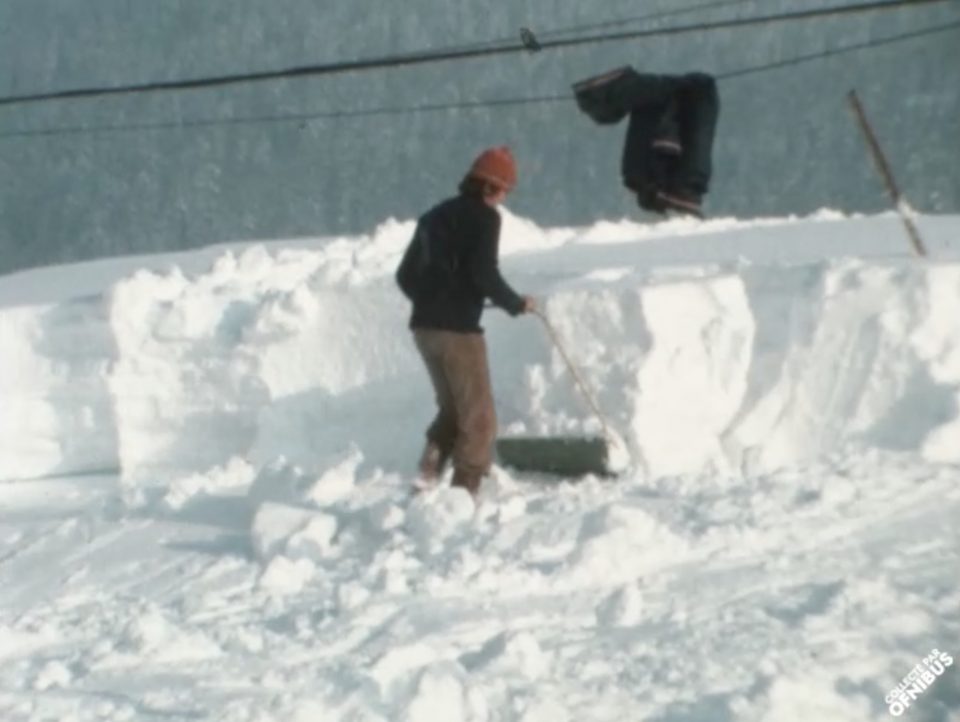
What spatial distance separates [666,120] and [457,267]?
13.9ft

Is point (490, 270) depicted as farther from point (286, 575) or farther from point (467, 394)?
point (286, 575)

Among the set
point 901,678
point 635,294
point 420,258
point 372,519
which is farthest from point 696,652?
point 635,294

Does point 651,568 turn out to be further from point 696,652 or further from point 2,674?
point 2,674

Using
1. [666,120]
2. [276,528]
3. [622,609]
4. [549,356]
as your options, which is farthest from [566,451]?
[666,120]

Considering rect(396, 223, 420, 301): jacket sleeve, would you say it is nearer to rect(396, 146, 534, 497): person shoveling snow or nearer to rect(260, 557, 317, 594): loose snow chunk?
rect(396, 146, 534, 497): person shoveling snow

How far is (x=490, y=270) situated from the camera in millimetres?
9711

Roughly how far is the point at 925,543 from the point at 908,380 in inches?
83.0

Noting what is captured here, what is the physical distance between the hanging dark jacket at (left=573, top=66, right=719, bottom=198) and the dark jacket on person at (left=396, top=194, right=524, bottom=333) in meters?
4.12

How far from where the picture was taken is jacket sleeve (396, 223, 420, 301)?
389 inches

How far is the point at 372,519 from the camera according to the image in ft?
31.0

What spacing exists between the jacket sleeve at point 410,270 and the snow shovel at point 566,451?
0.60 metres

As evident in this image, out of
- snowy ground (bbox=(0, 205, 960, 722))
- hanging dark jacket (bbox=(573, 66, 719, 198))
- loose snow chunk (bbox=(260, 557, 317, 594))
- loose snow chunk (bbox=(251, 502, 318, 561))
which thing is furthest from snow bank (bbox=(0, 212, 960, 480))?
loose snow chunk (bbox=(260, 557, 317, 594))

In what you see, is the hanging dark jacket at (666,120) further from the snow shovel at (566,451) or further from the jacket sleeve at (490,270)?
the jacket sleeve at (490,270)

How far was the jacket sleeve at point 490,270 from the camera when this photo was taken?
31.9 ft
